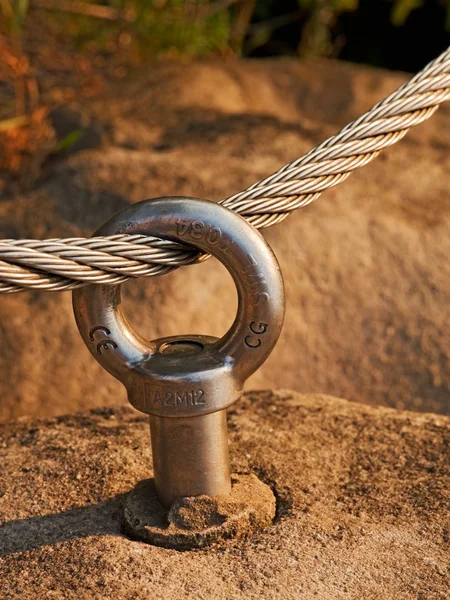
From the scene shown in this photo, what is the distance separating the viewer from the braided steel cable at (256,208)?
1012 mm

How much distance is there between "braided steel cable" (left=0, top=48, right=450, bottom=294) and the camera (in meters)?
1.01

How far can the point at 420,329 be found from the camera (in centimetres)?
214

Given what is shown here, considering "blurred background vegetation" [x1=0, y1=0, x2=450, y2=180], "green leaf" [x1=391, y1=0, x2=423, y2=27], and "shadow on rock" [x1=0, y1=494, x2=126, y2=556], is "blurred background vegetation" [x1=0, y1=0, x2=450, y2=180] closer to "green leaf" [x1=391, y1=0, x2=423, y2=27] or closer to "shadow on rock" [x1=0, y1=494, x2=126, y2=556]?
"green leaf" [x1=391, y1=0, x2=423, y2=27]

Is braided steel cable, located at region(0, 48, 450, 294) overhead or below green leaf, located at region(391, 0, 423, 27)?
below

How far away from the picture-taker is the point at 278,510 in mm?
1212

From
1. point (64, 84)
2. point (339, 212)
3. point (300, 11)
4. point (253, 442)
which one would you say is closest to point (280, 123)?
point (339, 212)

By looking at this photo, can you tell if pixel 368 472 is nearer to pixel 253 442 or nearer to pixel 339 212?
pixel 253 442

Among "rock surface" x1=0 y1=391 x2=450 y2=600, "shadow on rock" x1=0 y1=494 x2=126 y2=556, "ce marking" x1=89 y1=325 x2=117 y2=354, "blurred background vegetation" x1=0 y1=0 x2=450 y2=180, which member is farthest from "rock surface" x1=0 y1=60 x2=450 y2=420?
"ce marking" x1=89 y1=325 x2=117 y2=354

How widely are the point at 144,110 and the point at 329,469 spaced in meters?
1.84

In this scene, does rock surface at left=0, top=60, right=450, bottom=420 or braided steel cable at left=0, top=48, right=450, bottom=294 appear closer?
braided steel cable at left=0, top=48, right=450, bottom=294

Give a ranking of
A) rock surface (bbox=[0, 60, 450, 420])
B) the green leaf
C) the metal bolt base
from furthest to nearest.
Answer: the green leaf
rock surface (bbox=[0, 60, 450, 420])
the metal bolt base

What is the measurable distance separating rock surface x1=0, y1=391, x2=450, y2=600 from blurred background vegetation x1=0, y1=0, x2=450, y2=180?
4.70ft

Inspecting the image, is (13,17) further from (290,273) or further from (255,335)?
(255,335)

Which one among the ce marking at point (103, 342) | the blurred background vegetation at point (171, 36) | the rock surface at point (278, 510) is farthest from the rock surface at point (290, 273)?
the ce marking at point (103, 342)
